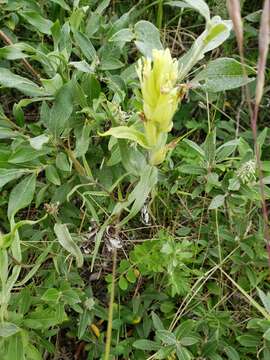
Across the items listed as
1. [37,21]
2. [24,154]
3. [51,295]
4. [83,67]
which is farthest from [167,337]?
[37,21]

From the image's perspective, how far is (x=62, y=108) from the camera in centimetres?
128

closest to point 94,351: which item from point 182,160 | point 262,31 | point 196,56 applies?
point 182,160

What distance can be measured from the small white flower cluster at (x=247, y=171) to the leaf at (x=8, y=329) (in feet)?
1.97

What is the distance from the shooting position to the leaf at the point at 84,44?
141 cm

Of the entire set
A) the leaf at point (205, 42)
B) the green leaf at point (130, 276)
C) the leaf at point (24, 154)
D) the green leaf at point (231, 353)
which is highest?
the leaf at point (205, 42)

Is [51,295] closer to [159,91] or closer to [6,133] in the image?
[6,133]

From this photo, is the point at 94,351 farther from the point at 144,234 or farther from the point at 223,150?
the point at 223,150

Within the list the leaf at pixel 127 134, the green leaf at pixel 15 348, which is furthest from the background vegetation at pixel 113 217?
the leaf at pixel 127 134

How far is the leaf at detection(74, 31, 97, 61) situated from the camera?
1.41 metres

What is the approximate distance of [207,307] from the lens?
1637mm

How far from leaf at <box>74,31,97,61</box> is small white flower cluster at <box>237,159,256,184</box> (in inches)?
17.1

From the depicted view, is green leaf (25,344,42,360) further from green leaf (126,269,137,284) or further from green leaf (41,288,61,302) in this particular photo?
green leaf (126,269,137,284)

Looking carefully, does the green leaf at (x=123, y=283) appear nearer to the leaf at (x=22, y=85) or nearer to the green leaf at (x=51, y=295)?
the green leaf at (x=51, y=295)

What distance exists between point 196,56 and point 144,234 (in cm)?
73
